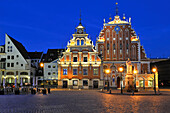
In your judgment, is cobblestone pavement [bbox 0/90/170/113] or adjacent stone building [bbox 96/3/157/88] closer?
cobblestone pavement [bbox 0/90/170/113]

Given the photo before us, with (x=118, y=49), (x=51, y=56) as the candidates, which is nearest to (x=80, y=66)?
(x=118, y=49)

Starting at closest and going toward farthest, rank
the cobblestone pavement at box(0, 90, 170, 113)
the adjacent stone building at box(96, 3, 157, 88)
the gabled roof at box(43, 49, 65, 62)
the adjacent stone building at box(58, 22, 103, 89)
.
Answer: the cobblestone pavement at box(0, 90, 170, 113) → the adjacent stone building at box(58, 22, 103, 89) → the adjacent stone building at box(96, 3, 157, 88) → the gabled roof at box(43, 49, 65, 62)

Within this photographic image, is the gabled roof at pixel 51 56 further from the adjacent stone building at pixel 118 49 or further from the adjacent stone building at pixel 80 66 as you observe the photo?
the adjacent stone building at pixel 118 49

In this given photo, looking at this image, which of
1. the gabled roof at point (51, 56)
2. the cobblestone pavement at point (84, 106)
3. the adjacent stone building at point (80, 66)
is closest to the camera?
the cobblestone pavement at point (84, 106)

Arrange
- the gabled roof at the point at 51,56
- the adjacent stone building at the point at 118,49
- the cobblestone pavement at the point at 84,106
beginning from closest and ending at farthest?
the cobblestone pavement at the point at 84,106, the adjacent stone building at the point at 118,49, the gabled roof at the point at 51,56

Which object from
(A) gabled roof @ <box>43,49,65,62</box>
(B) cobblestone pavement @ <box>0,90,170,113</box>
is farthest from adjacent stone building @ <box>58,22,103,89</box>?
(B) cobblestone pavement @ <box>0,90,170,113</box>

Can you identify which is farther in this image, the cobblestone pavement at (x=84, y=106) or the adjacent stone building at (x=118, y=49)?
the adjacent stone building at (x=118, y=49)

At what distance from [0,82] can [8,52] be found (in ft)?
31.3

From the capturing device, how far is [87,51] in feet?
208

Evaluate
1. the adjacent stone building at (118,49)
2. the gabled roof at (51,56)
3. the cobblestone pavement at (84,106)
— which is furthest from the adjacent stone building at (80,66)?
the cobblestone pavement at (84,106)

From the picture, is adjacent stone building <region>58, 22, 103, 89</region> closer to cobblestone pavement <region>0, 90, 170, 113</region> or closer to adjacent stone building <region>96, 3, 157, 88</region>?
adjacent stone building <region>96, 3, 157, 88</region>

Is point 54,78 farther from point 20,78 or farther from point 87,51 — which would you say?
point 87,51

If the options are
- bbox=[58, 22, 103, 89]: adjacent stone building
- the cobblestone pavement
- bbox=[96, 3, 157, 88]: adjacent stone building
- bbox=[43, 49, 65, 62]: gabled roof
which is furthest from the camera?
bbox=[43, 49, 65, 62]: gabled roof

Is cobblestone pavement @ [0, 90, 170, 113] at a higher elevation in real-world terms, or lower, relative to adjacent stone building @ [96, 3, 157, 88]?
lower
